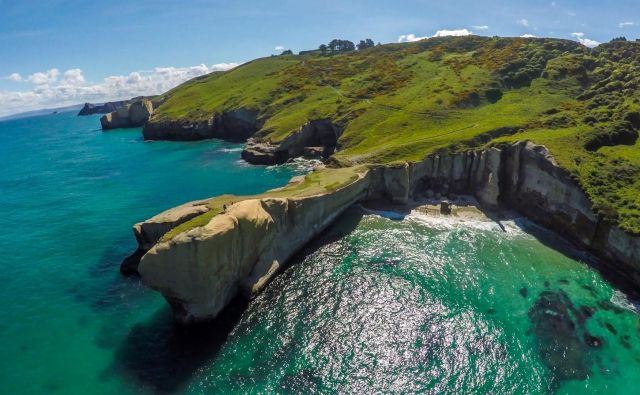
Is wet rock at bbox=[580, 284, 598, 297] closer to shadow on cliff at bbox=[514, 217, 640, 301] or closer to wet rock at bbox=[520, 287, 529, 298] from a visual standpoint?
shadow on cliff at bbox=[514, 217, 640, 301]

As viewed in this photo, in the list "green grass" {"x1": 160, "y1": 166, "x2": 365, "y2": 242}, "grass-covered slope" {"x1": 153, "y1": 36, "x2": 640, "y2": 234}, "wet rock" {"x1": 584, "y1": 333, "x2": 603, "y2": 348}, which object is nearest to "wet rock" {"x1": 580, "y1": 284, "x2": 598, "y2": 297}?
"wet rock" {"x1": 584, "y1": 333, "x2": 603, "y2": 348}

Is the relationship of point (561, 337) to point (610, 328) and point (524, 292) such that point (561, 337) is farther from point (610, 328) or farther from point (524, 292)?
point (524, 292)

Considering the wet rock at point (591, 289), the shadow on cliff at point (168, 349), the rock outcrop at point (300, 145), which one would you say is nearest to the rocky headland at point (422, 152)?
the rock outcrop at point (300, 145)

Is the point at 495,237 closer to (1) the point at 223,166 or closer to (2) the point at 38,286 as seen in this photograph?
(2) the point at 38,286

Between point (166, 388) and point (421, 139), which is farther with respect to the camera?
point (421, 139)

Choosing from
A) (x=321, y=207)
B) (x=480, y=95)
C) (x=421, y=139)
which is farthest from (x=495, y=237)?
A: (x=480, y=95)

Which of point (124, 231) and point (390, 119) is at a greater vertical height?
point (390, 119)

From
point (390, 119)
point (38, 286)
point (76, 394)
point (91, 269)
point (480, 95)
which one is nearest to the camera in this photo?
point (76, 394)

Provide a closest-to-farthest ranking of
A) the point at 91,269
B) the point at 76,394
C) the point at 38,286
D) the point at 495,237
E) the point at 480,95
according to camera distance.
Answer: the point at 76,394
the point at 38,286
the point at 91,269
the point at 495,237
the point at 480,95
